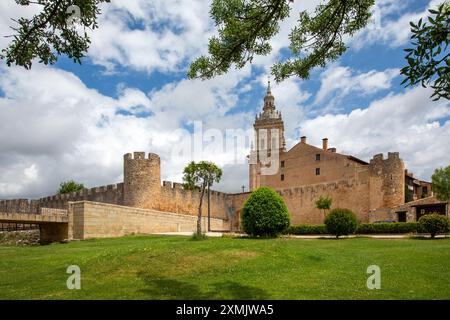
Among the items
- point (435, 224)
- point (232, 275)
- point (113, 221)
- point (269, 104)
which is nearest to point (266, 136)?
point (269, 104)

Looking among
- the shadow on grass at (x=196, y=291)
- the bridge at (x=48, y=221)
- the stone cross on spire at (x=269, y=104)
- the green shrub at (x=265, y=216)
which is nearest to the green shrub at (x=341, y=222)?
the green shrub at (x=265, y=216)

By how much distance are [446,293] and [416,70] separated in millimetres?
5022

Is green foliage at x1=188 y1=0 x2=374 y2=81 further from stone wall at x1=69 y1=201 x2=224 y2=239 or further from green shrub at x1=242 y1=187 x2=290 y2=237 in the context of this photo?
stone wall at x1=69 y1=201 x2=224 y2=239

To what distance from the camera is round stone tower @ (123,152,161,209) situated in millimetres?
34750

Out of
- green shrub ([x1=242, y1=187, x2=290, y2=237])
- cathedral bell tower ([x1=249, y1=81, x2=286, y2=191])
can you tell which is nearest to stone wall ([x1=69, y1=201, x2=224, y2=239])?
green shrub ([x1=242, y1=187, x2=290, y2=237])

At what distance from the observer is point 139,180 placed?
34750mm

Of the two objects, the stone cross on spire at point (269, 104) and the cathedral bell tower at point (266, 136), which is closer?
the cathedral bell tower at point (266, 136)

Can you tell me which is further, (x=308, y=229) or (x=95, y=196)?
(x=95, y=196)

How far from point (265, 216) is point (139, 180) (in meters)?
18.8

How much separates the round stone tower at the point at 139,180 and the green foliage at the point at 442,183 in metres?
24.4

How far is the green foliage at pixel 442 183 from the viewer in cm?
2716

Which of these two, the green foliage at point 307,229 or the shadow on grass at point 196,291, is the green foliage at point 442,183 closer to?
the green foliage at point 307,229

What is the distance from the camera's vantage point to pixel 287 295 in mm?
6516

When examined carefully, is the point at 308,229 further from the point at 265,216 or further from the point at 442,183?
the point at 442,183
